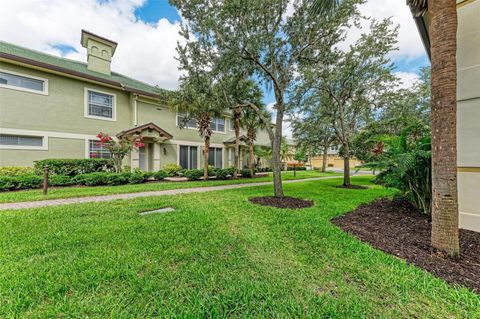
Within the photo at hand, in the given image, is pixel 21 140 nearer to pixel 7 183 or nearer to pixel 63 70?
pixel 7 183

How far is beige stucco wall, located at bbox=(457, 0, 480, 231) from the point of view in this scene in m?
3.97

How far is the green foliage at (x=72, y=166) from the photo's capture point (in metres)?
9.60

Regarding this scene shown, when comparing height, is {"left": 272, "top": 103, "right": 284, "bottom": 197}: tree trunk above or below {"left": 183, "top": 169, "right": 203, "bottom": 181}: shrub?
above

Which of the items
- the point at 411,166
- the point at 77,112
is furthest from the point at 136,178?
the point at 411,166

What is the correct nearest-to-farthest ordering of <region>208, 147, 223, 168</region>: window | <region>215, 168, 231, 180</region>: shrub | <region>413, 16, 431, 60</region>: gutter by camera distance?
<region>413, 16, 431, 60</region>: gutter < <region>215, 168, 231, 180</region>: shrub < <region>208, 147, 223, 168</region>: window

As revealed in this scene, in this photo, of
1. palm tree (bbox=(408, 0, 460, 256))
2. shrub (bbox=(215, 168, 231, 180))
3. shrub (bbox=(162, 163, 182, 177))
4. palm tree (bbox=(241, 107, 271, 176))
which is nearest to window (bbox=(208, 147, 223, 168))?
palm tree (bbox=(241, 107, 271, 176))

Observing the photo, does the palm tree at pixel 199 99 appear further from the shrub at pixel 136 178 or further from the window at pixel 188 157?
the shrub at pixel 136 178

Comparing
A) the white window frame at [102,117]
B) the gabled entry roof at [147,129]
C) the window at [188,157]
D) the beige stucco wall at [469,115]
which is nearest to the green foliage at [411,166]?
the beige stucco wall at [469,115]

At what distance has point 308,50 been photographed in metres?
7.42

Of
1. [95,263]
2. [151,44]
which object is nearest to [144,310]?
[95,263]

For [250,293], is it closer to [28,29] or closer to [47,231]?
[47,231]

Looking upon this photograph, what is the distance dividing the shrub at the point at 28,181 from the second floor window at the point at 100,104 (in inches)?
199

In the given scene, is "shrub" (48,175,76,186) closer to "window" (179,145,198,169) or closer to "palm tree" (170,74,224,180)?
"palm tree" (170,74,224,180)

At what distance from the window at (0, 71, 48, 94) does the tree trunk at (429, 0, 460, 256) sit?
52.1 feet
